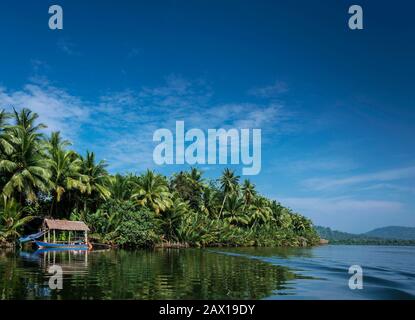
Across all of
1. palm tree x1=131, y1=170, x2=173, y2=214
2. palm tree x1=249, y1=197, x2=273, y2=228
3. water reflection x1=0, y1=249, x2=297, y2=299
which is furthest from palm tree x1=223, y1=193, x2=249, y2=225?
water reflection x1=0, y1=249, x2=297, y2=299

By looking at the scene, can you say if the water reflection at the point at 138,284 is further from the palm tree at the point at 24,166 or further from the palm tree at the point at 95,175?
the palm tree at the point at 95,175

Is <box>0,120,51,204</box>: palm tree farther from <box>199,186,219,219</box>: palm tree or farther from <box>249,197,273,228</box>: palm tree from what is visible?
<box>249,197,273,228</box>: palm tree

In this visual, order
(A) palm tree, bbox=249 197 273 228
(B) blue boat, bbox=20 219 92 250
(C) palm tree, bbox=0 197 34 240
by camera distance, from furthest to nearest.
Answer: (A) palm tree, bbox=249 197 273 228 → (C) palm tree, bbox=0 197 34 240 → (B) blue boat, bbox=20 219 92 250

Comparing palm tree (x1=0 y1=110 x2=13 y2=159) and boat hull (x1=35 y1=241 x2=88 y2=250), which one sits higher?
palm tree (x1=0 y1=110 x2=13 y2=159)

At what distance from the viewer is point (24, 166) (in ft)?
109

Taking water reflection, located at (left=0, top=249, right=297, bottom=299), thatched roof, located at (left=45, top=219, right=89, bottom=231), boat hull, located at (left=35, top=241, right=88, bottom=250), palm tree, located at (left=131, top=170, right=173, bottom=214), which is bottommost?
boat hull, located at (left=35, top=241, right=88, bottom=250)

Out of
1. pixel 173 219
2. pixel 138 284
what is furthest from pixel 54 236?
pixel 138 284

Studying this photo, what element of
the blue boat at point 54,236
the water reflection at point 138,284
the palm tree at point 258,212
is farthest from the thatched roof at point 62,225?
the palm tree at point 258,212

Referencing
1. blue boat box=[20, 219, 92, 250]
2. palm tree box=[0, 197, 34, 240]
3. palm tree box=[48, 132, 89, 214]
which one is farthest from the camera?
palm tree box=[48, 132, 89, 214]

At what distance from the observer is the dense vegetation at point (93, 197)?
32.9 meters

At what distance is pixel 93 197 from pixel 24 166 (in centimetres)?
1010

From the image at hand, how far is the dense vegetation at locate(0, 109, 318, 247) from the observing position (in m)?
32.9
